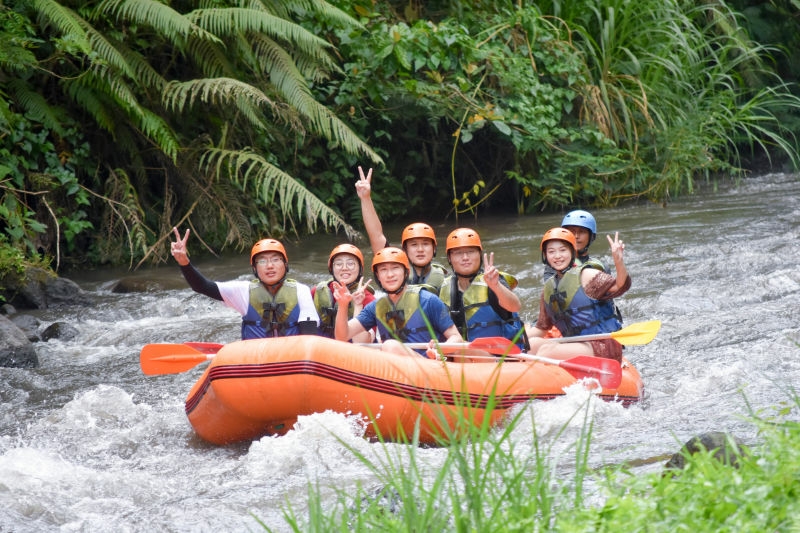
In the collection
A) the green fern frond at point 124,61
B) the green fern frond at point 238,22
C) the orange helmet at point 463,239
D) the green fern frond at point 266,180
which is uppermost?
the green fern frond at point 238,22

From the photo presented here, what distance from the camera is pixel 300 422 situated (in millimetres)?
4680

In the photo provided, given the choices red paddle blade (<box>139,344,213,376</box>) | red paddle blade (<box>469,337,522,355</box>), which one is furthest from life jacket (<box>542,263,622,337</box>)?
red paddle blade (<box>139,344,213,376</box>)

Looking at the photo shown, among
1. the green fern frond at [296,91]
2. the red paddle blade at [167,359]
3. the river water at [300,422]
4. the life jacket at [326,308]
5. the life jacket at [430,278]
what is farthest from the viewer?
the green fern frond at [296,91]

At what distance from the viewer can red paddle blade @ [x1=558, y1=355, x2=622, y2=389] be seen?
531cm

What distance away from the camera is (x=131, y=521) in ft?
12.8

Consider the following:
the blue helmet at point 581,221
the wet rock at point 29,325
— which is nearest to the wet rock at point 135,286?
the wet rock at point 29,325

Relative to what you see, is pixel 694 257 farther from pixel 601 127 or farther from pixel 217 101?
pixel 217 101

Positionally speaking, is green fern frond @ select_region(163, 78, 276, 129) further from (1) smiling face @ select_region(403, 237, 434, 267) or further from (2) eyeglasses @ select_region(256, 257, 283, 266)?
(2) eyeglasses @ select_region(256, 257, 283, 266)

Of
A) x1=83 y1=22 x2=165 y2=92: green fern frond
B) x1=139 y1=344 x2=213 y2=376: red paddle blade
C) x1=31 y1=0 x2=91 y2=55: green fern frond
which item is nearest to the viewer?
x1=139 y1=344 x2=213 y2=376: red paddle blade

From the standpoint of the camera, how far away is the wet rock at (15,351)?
676 cm

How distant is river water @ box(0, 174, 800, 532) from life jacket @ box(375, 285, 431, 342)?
898mm

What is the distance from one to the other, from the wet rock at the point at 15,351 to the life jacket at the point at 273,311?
1988 millimetres

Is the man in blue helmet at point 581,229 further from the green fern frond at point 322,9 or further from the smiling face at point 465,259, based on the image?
the green fern frond at point 322,9

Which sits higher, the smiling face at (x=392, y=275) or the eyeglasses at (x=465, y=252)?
the eyeglasses at (x=465, y=252)
